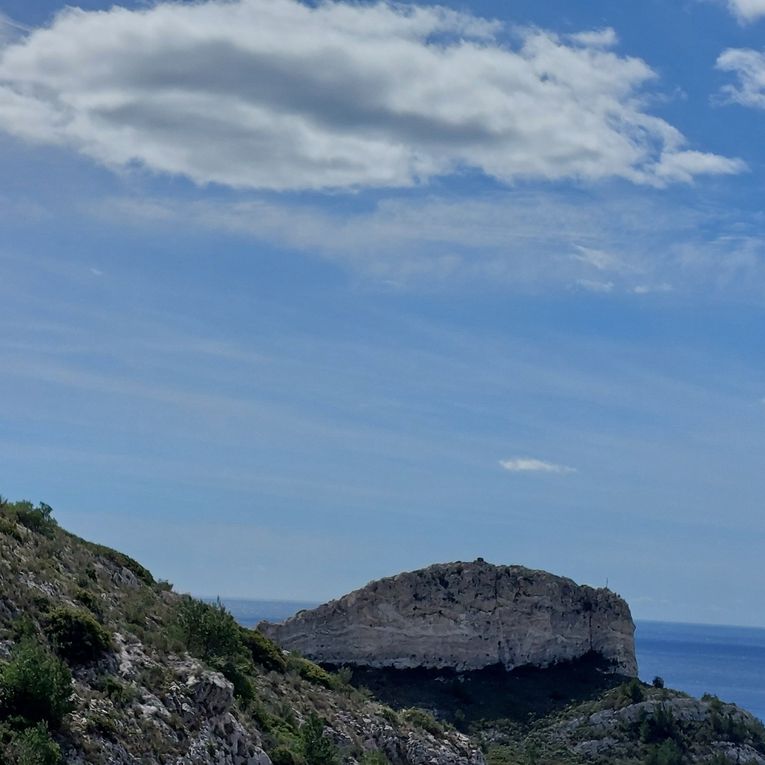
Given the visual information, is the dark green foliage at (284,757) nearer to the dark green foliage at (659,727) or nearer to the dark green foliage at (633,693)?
the dark green foliage at (659,727)

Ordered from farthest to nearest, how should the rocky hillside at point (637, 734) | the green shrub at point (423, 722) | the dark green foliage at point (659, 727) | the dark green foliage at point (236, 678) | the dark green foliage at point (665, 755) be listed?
the dark green foliage at point (659, 727) → the rocky hillside at point (637, 734) → the dark green foliage at point (665, 755) → the green shrub at point (423, 722) → the dark green foliage at point (236, 678)

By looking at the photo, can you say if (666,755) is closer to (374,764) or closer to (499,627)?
(499,627)

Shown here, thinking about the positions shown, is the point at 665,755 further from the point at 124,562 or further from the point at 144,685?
the point at 144,685

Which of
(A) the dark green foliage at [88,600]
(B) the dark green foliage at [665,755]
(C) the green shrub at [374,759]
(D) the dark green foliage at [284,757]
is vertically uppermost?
(A) the dark green foliage at [88,600]

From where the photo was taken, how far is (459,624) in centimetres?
7781

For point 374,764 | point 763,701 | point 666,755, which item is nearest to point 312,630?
point 666,755

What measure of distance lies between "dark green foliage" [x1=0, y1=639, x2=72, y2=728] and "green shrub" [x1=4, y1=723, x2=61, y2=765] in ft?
2.01

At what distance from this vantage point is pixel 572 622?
266ft

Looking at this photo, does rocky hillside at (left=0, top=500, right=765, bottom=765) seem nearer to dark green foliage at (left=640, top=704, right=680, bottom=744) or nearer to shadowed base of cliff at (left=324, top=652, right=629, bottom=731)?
dark green foliage at (left=640, top=704, right=680, bottom=744)

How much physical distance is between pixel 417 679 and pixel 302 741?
4650cm

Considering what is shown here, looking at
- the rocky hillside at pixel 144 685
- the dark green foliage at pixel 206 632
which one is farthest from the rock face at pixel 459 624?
the dark green foliage at pixel 206 632

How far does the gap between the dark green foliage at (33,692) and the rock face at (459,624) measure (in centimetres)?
5309

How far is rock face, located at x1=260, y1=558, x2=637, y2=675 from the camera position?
7644 cm

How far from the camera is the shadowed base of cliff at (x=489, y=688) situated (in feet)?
231
